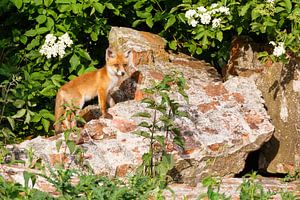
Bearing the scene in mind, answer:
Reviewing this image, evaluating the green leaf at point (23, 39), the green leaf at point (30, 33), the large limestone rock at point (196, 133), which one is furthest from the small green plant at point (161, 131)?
the green leaf at point (23, 39)

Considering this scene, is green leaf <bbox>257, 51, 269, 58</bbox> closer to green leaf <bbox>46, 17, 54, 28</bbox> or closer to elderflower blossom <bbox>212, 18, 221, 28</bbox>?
elderflower blossom <bbox>212, 18, 221, 28</bbox>

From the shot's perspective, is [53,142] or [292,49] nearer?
[53,142]

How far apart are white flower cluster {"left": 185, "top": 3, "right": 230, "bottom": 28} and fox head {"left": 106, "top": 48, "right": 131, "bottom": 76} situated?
3.77 ft

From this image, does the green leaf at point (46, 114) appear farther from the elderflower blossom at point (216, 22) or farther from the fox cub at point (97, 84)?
the elderflower blossom at point (216, 22)

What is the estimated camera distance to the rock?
10.1 meters

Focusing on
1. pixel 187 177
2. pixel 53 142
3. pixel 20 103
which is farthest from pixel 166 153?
pixel 20 103

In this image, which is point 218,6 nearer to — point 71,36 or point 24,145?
point 71,36

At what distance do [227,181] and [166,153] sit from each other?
0.68 m

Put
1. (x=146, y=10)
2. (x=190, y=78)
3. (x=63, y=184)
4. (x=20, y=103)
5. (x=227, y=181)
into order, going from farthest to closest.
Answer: (x=146, y=10) < (x=190, y=78) < (x=20, y=103) < (x=227, y=181) < (x=63, y=184)

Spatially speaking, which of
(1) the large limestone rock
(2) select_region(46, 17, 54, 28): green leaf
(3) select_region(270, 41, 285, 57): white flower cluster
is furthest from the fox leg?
(3) select_region(270, 41, 285, 57): white flower cluster

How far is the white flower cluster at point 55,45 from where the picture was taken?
10484 millimetres

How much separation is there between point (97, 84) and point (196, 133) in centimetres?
201

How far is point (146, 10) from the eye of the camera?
37.0ft

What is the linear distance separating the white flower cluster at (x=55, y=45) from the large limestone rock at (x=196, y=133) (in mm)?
975
